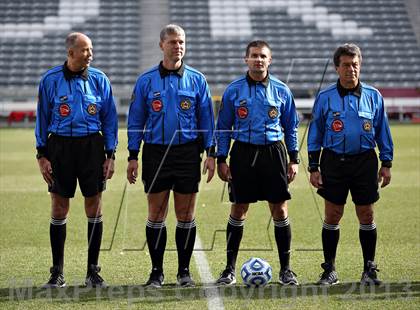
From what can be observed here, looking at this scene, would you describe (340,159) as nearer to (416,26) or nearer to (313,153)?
(313,153)

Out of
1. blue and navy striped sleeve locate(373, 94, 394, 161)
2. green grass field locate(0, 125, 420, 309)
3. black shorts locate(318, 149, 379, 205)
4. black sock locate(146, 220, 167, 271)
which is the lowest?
green grass field locate(0, 125, 420, 309)

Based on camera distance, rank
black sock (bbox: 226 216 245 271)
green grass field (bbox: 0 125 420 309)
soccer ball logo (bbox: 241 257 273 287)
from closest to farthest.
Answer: green grass field (bbox: 0 125 420 309), soccer ball logo (bbox: 241 257 273 287), black sock (bbox: 226 216 245 271)

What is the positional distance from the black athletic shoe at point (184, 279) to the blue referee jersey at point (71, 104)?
1.18 m

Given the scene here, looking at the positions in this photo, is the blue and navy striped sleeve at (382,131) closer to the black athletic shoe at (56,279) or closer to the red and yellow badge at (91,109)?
the red and yellow badge at (91,109)

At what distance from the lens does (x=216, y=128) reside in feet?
18.2

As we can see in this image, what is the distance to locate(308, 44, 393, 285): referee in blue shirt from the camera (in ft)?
18.1

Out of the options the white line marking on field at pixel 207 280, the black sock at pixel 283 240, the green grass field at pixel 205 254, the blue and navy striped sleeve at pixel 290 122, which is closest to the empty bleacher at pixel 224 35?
the green grass field at pixel 205 254

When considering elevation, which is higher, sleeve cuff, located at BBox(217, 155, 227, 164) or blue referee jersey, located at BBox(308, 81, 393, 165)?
blue referee jersey, located at BBox(308, 81, 393, 165)

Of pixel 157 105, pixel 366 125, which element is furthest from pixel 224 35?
pixel 157 105

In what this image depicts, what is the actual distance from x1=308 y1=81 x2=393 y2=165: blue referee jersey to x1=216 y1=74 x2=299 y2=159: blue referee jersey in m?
0.18

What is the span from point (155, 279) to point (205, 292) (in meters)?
0.40

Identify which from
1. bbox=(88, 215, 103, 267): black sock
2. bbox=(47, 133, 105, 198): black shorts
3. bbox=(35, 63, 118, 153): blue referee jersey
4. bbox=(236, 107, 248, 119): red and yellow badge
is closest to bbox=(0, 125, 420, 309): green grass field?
bbox=(88, 215, 103, 267): black sock

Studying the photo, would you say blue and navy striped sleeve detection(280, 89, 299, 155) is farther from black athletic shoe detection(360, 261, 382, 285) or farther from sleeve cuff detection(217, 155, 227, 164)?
black athletic shoe detection(360, 261, 382, 285)

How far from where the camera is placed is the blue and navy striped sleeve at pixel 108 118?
18.1 ft
